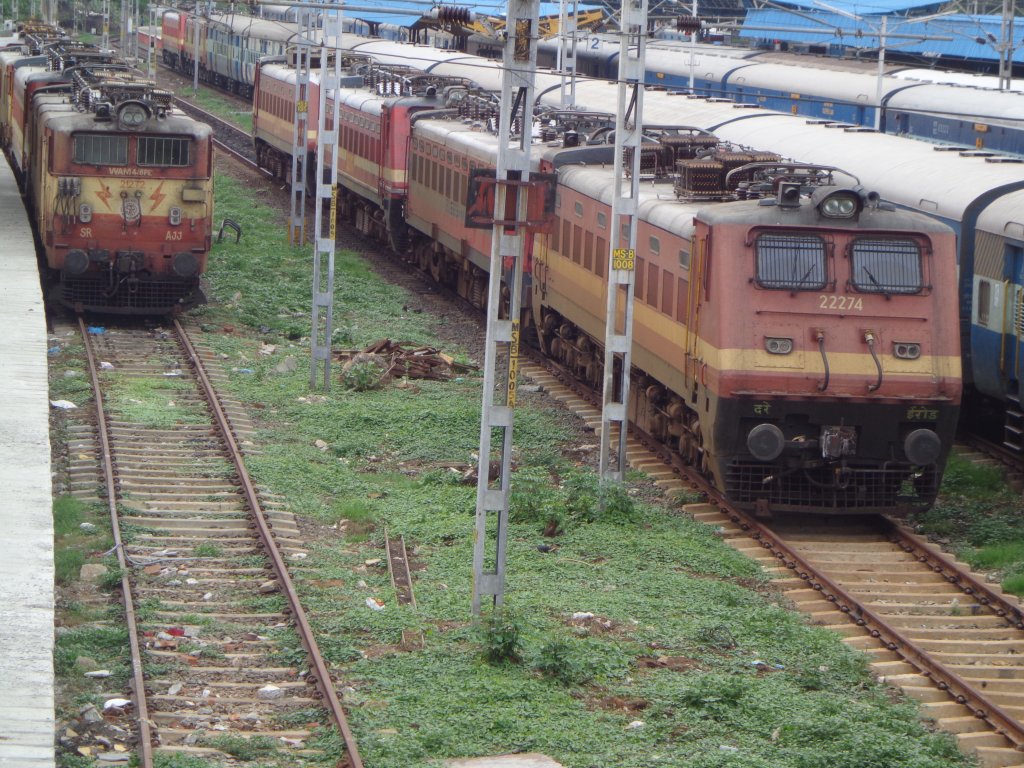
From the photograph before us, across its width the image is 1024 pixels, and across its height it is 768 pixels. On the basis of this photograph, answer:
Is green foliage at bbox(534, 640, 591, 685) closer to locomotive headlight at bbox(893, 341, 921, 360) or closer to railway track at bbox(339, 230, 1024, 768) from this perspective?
railway track at bbox(339, 230, 1024, 768)

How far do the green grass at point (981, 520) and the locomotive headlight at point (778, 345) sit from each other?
2.64 m

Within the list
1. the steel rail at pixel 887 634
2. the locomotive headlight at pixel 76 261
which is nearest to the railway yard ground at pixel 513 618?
the steel rail at pixel 887 634

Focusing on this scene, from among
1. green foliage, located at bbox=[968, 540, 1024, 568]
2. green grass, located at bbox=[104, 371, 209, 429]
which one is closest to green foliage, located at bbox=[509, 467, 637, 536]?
green foliage, located at bbox=[968, 540, 1024, 568]

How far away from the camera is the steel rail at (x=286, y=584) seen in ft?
35.9

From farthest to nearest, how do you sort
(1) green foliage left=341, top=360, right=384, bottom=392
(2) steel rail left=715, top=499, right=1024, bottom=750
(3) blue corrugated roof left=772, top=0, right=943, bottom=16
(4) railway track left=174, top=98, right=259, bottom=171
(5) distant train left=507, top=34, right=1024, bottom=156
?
(4) railway track left=174, top=98, right=259, bottom=171 < (3) blue corrugated roof left=772, top=0, right=943, bottom=16 < (5) distant train left=507, top=34, right=1024, bottom=156 < (1) green foliage left=341, top=360, right=384, bottom=392 < (2) steel rail left=715, top=499, right=1024, bottom=750

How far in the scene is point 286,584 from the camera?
45.9 feet

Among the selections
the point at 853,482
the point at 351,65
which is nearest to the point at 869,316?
the point at 853,482

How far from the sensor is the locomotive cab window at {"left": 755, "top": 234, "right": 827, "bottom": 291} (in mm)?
15914

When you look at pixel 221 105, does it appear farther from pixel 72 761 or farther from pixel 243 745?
pixel 72 761

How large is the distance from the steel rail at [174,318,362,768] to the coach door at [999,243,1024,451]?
27.7 feet

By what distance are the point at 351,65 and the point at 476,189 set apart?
96.9 feet

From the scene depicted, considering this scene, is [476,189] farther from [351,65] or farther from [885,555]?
[351,65]

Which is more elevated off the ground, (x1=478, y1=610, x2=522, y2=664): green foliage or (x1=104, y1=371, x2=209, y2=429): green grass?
(x1=478, y1=610, x2=522, y2=664): green foliage

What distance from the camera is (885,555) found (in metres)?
16.0
